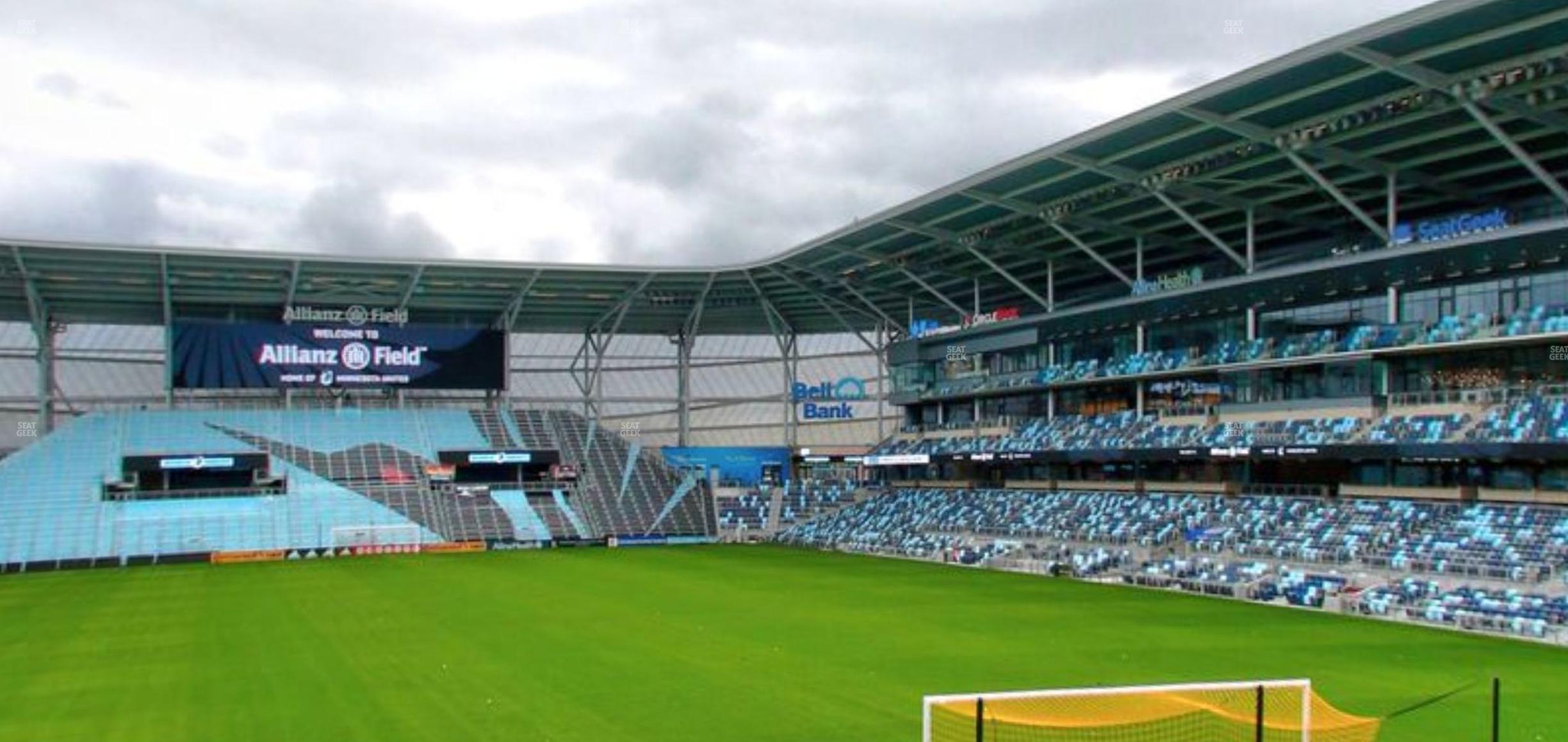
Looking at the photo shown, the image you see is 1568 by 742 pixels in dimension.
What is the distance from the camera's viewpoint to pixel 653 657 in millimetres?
27250

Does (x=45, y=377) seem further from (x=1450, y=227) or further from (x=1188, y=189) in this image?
(x=1450, y=227)

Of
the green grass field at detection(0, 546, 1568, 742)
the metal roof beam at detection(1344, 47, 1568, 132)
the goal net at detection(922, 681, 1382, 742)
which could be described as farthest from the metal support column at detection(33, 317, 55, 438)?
the goal net at detection(922, 681, 1382, 742)

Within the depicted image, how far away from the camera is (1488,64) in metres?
35.8

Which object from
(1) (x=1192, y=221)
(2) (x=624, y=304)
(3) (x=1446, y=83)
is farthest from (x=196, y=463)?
(3) (x=1446, y=83)

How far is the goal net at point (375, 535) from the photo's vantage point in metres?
63.3

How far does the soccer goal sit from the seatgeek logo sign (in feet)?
83.1

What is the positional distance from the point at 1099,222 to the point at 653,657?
34.2 metres

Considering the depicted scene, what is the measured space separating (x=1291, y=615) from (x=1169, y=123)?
1644 cm

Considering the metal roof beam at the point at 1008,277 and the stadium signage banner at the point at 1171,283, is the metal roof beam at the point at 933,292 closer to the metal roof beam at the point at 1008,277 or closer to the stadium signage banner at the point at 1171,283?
the metal roof beam at the point at 1008,277

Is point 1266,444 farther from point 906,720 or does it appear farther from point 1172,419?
point 906,720

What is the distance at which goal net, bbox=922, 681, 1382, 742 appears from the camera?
15703 mm

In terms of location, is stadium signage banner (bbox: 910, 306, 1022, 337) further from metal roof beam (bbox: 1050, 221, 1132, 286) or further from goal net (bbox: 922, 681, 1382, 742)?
goal net (bbox: 922, 681, 1382, 742)

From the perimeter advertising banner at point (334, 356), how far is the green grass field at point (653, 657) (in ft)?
78.9

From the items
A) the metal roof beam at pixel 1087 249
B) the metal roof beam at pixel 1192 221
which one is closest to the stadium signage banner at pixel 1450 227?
the metal roof beam at pixel 1192 221
